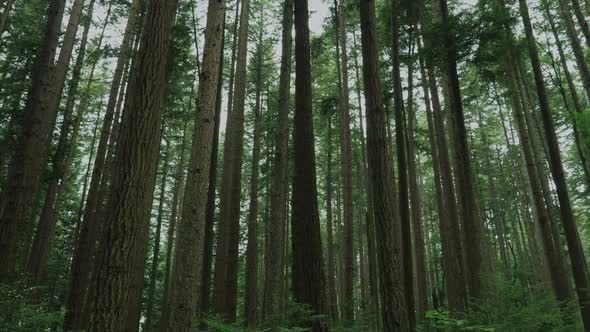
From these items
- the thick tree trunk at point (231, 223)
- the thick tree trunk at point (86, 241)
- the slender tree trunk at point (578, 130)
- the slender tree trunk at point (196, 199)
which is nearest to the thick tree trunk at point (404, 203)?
the slender tree trunk at point (578, 130)

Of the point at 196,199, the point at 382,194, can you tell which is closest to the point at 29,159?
the point at 196,199

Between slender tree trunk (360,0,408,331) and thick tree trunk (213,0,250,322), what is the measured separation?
4.37 metres

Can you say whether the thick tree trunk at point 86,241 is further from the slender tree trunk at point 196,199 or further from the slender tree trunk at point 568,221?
the slender tree trunk at point 568,221

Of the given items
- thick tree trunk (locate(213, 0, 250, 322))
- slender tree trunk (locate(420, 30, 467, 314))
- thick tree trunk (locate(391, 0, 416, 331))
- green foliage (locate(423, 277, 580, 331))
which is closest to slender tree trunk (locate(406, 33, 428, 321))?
thick tree trunk (locate(391, 0, 416, 331))

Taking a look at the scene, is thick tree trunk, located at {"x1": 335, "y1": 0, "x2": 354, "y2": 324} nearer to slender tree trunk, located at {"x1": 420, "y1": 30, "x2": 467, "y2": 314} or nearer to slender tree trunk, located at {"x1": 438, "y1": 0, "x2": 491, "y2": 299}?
slender tree trunk, located at {"x1": 420, "y1": 30, "x2": 467, "y2": 314}

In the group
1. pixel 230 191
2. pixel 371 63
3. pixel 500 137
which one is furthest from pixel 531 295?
pixel 500 137

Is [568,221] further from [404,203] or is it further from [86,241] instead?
[86,241]

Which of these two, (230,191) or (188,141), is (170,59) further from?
(188,141)

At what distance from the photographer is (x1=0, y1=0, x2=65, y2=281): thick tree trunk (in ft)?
24.4

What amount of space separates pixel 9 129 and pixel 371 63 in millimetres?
11718

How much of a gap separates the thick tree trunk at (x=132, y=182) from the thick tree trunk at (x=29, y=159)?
4138mm

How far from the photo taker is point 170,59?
11.9m

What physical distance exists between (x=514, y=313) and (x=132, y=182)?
5199 millimetres

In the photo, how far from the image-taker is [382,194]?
5.49 m
